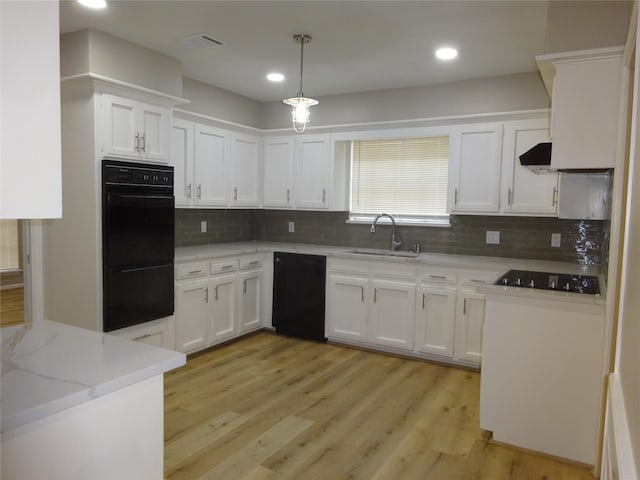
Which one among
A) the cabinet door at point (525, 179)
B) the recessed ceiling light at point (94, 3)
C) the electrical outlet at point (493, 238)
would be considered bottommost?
the electrical outlet at point (493, 238)

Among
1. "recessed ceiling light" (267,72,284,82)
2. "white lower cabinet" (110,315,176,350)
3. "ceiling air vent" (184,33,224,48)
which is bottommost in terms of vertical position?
"white lower cabinet" (110,315,176,350)

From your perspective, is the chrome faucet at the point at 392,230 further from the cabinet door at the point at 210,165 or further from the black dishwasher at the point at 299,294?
the cabinet door at the point at 210,165

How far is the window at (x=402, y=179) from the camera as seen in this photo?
465 centimetres

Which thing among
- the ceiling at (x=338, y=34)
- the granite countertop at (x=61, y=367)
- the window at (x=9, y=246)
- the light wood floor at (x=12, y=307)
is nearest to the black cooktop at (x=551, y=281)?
the ceiling at (x=338, y=34)

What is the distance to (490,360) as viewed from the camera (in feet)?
9.18

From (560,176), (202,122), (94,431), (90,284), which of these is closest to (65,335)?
(94,431)

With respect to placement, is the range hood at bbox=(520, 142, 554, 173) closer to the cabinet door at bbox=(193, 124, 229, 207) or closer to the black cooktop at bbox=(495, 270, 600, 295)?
the black cooktop at bbox=(495, 270, 600, 295)

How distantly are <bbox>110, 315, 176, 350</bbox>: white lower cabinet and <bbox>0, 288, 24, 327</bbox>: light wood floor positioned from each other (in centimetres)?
269

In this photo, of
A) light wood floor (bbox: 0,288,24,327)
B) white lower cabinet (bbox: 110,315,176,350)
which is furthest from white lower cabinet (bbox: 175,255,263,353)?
light wood floor (bbox: 0,288,24,327)

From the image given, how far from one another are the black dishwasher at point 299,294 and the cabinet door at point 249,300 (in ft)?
0.60

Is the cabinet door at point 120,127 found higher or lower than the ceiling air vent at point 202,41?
lower

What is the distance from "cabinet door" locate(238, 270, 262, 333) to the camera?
469cm

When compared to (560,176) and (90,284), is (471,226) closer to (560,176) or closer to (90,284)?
(560,176)

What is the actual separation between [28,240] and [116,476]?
2838 mm
